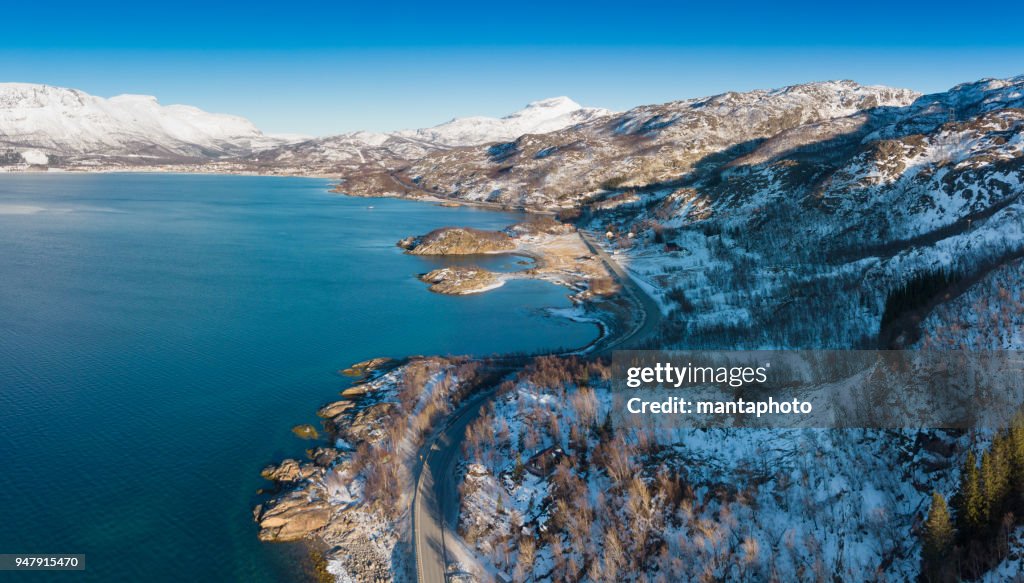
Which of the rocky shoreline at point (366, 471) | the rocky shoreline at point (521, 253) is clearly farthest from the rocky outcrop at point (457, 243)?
Answer: the rocky shoreline at point (366, 471)

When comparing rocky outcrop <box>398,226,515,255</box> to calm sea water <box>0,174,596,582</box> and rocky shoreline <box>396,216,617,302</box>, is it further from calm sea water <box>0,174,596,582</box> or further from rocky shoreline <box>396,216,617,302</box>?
calm sea water <box>0,174,596,582</box>

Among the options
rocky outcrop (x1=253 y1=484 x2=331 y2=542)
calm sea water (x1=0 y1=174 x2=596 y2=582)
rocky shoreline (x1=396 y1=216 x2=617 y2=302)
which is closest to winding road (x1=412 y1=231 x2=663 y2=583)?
rocky outcrop (x1=253 y1=484 x2=331 y2=542)

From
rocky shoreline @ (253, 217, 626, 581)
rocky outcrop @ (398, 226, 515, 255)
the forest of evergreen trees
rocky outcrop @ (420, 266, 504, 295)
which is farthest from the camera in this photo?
rocky outcrop @ (398, 226, 515, 255)

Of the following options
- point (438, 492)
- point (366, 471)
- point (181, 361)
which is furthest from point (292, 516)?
point (181, 361)

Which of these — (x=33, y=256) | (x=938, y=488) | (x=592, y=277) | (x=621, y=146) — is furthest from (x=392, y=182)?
(x=938, y=488)

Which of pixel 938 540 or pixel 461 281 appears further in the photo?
pixel 461 281

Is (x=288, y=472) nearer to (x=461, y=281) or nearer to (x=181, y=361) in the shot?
(x=181, y=361)
